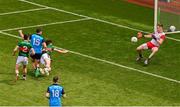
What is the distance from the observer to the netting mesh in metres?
35.2

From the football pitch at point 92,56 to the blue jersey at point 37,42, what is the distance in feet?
3.54

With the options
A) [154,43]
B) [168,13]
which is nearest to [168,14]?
[168,13]

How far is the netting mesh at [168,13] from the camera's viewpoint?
3525 cm

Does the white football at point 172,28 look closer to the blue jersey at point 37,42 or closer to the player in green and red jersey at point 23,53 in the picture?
the blue jersey at point 37,42

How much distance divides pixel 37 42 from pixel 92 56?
3774 millimetres

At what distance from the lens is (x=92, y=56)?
3100cm

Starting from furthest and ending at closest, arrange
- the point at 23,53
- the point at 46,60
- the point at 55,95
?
the point at 46,60
the point at 23,53
the point at 55,95

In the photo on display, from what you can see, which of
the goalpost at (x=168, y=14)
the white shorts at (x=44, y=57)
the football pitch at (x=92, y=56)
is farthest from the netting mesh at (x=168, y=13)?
the white shorts at (x=44, y=57)

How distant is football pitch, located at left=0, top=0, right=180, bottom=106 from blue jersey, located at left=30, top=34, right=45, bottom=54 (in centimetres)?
108

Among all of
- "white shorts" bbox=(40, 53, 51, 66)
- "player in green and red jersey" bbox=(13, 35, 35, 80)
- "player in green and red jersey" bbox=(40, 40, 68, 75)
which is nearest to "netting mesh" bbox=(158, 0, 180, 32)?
"player in green and red jersey" bbox=(40, 40, 68, 75)

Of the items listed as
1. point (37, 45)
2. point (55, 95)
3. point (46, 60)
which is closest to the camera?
point (55, 95)

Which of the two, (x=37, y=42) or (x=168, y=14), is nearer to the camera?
(x=37, y=42)

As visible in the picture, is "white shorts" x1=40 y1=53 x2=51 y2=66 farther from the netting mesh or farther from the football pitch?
the netting mesh

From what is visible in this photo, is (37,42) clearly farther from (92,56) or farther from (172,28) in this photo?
(172,28)
